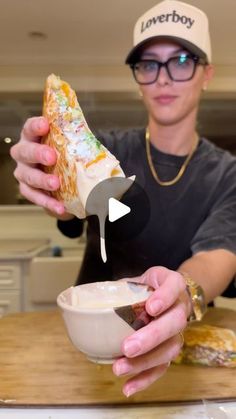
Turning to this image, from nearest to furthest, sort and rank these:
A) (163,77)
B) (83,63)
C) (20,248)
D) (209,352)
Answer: (209,352), (163,77), (20,248), (83,63)

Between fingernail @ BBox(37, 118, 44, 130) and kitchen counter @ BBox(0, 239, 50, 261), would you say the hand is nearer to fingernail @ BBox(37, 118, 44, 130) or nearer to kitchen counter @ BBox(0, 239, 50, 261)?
fingernail @ BBox(37, 118, 44, 130)

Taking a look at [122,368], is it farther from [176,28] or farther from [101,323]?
[176,28]

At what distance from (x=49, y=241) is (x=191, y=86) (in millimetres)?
1669

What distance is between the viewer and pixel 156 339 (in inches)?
13.4

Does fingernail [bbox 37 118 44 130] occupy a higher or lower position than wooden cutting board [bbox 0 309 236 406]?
higher

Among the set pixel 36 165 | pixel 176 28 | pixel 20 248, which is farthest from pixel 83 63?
pixel 36 165

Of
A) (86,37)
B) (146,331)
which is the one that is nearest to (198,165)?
(146,331)

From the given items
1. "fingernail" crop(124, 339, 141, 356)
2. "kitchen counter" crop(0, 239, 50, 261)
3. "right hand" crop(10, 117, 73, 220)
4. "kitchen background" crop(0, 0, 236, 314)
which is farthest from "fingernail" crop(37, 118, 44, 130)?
"kitchen counter" crop(0, 239, 50, 261)

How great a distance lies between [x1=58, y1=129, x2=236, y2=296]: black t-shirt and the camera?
808 mm

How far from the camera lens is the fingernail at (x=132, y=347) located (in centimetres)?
33

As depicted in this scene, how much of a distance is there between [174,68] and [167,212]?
0.89 ft

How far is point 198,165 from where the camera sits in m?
0.87

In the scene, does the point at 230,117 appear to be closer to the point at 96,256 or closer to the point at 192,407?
the point at 96,256

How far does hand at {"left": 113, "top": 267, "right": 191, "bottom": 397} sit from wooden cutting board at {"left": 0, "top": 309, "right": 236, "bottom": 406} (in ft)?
0.32
